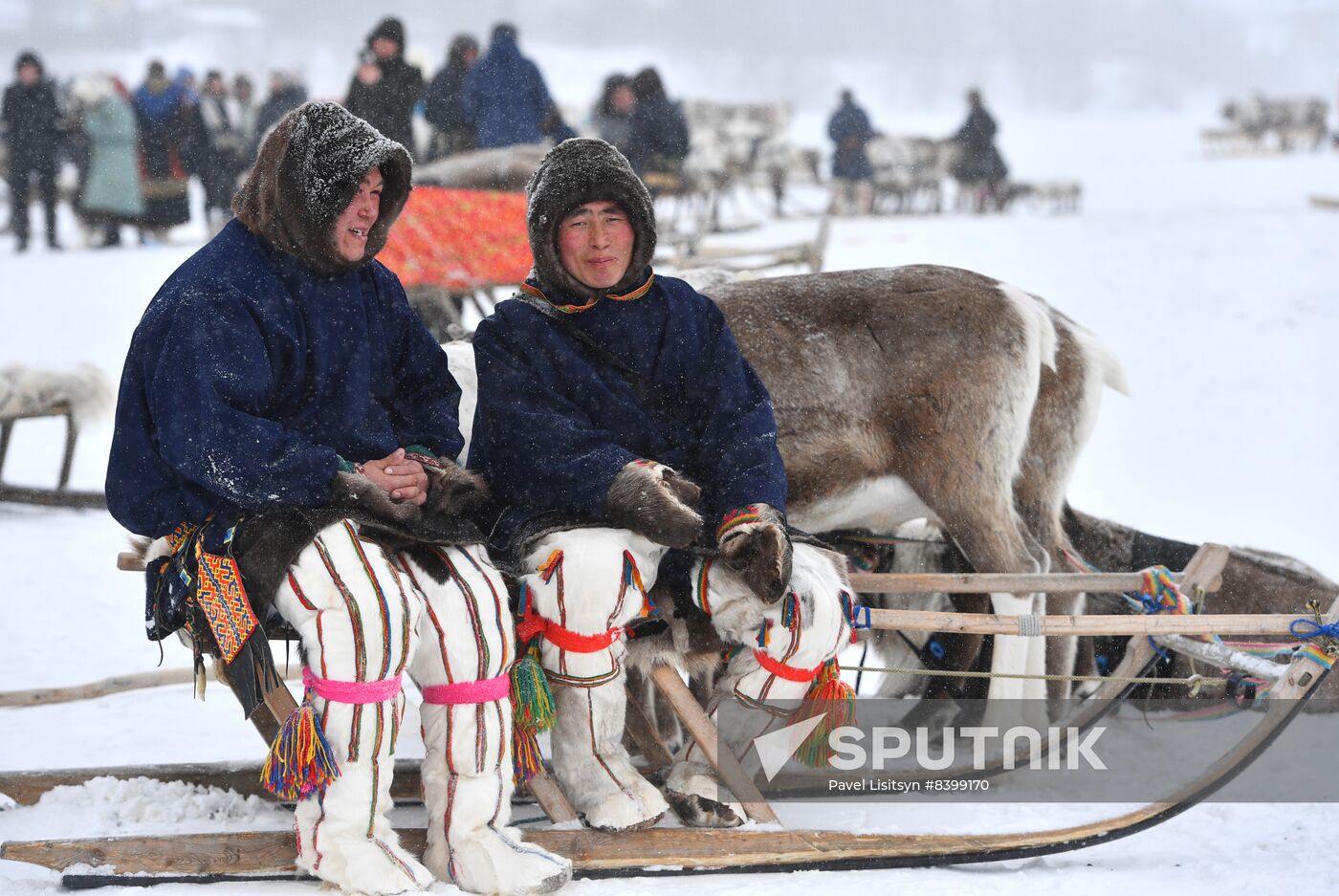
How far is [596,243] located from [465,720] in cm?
97

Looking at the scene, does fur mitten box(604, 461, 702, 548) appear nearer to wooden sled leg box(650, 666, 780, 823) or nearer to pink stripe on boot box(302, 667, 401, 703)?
wooden sled leg box(650, 666, 780, 823)

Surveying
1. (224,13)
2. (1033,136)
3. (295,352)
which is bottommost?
(295,352)

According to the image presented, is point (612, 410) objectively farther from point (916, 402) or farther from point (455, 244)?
point (455, 244)

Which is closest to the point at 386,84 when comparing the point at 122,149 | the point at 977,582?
the point at 977,582

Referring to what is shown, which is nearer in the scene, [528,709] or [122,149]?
[528,709]

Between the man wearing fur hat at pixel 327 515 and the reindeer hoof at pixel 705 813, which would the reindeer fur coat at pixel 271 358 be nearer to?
the man wearing fur hat at pixel 327 515

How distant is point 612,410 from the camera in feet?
8.38

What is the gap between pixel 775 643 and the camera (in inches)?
94.8

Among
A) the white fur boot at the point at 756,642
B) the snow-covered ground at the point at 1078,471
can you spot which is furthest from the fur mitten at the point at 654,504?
the snow-covered ground at the point at 1078,471

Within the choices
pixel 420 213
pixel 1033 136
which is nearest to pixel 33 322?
pixel 420 213

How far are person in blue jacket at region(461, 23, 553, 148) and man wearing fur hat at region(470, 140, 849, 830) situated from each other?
5.45 meters

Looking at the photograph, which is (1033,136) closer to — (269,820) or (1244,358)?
(1244,358)

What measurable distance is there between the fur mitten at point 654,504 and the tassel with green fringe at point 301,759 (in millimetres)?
646

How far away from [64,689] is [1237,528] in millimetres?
4897
